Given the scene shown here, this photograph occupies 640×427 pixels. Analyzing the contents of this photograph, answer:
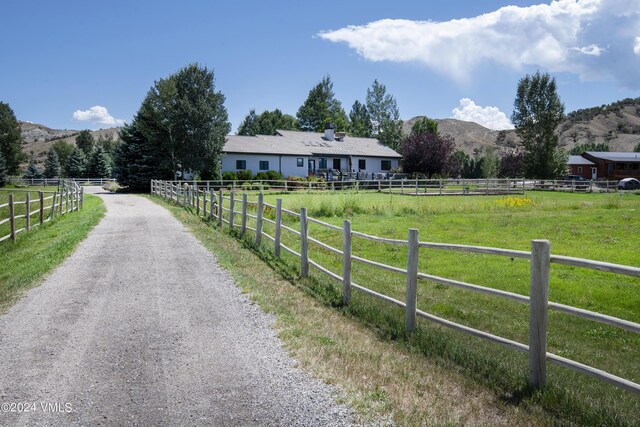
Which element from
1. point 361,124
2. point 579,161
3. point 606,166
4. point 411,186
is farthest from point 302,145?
point 606,166

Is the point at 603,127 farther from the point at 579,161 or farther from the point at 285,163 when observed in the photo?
the point at 285,163

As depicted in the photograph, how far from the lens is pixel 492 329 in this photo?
7.54m

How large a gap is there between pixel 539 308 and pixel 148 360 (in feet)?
13.2

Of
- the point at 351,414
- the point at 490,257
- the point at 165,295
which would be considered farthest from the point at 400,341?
the point at 490,257

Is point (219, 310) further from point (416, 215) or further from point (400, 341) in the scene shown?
point (416, 215)

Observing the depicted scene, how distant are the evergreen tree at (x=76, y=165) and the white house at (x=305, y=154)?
34.9 meters

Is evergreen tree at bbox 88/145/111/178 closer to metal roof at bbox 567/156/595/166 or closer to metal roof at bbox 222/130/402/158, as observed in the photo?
metal roof at bbox 222/130/402/158

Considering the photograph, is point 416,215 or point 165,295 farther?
point 416,215

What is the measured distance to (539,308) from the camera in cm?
457

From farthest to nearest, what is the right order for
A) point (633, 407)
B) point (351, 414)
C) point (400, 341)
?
point (400, 341), point (633, 407), point (351, 414)

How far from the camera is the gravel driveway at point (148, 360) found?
161 inches

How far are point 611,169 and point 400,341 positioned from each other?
84.0 metres

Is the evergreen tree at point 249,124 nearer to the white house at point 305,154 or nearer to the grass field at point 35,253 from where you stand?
the white house at point 305,154

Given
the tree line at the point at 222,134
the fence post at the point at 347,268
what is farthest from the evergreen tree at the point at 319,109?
the fence post at the point at 347,268
